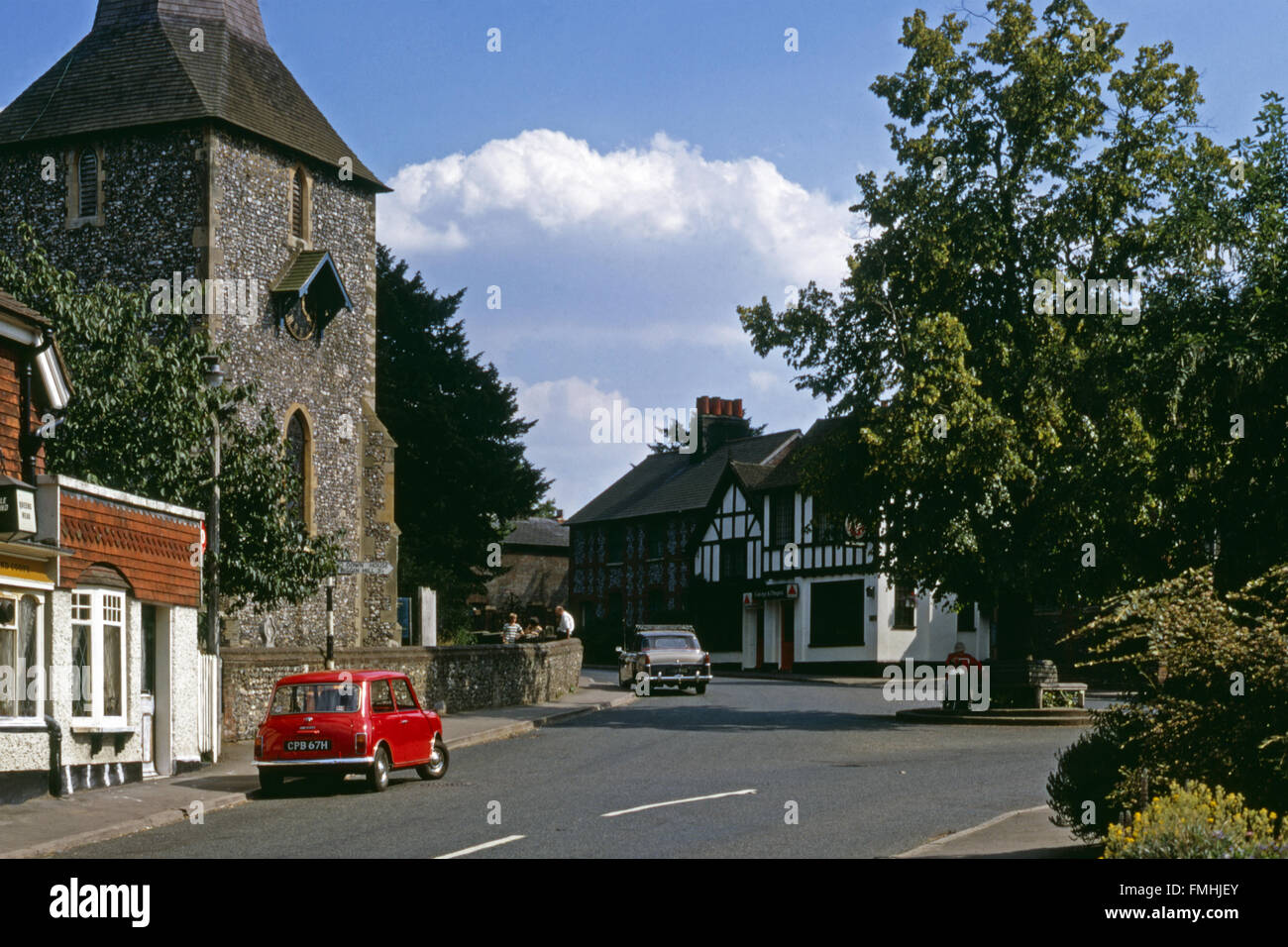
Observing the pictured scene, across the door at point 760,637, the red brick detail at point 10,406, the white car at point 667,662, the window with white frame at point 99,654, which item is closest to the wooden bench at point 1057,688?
the white car at point 667,662

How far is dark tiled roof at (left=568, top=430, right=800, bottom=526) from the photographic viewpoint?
7062 centimetres

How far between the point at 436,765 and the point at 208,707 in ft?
14.1

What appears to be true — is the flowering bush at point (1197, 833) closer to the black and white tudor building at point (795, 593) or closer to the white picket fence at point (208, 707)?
the white picket fence at point (208, 707)

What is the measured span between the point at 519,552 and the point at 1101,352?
2412 inches

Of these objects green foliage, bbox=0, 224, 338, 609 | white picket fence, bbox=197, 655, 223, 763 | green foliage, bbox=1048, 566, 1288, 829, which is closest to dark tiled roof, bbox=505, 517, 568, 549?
green foliage, bbox=0, 224, 338, 609

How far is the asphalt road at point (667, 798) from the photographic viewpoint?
13.8 metres

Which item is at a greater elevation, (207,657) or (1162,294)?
(1162,294)

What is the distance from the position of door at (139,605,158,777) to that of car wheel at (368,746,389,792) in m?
3.77

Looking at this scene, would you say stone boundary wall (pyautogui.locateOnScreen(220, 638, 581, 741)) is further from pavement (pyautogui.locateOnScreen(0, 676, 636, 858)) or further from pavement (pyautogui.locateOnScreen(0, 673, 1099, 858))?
pavement (pyautogui.locateOnScreen(0, 673, 1099, 858))

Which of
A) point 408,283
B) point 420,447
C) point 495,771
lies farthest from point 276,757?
point 408,283

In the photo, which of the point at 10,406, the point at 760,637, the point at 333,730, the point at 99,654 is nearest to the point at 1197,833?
the point at 333,730

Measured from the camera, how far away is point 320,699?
64.2ft
